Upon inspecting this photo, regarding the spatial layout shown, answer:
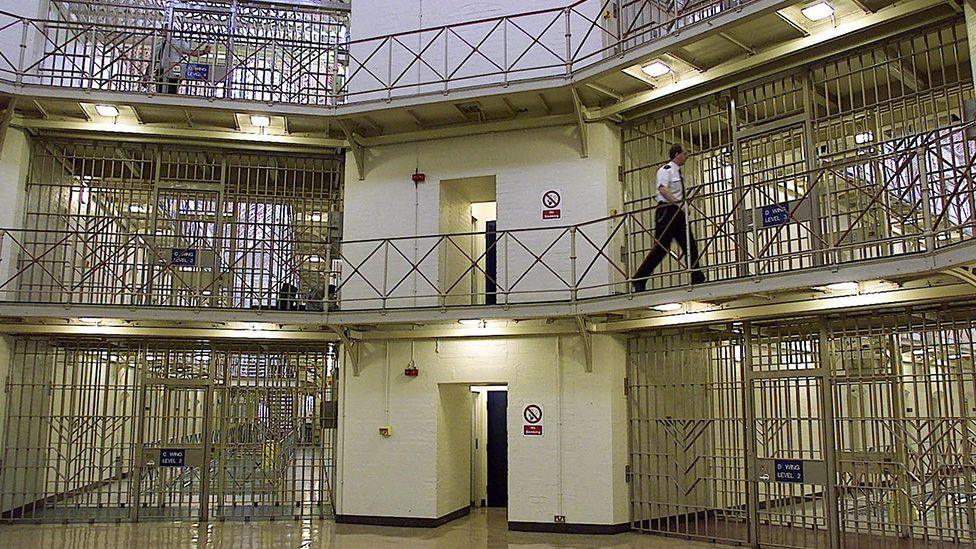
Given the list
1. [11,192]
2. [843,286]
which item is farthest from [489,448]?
[11,192]

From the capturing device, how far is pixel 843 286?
7.65 meters

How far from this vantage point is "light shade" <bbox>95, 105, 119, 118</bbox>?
10.7 m

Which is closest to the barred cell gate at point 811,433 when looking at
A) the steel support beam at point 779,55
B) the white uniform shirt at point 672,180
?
the white uniform shirt at point 672,180

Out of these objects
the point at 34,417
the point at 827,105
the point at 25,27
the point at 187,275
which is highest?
the point at 25,27

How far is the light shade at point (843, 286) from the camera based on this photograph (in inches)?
291

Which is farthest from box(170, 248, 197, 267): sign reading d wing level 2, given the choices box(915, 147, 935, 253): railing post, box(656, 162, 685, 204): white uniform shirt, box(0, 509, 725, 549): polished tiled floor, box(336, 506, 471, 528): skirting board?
box(915, 147, 935, 253): railing post

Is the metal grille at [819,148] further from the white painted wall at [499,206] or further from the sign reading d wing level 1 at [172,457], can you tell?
the sign reading d wing level 1 at [172,457]

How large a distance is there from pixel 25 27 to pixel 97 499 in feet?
22.0

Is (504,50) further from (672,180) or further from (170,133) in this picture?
(170,133)

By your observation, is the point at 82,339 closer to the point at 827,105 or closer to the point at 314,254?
the point at 314,254

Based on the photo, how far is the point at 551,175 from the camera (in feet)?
35.0

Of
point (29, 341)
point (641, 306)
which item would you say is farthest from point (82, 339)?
point (641, 306)

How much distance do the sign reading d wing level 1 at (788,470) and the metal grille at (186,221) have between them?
20.5ft

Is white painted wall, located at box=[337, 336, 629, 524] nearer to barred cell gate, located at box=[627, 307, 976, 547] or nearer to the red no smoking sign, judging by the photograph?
the red no smoking sign
